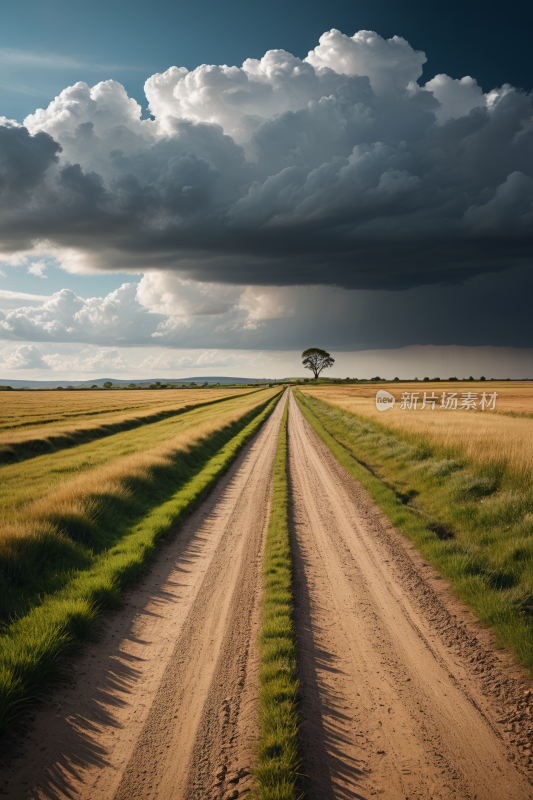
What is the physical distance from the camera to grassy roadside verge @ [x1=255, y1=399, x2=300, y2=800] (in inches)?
147

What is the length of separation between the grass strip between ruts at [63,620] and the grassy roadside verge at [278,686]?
2.78 m

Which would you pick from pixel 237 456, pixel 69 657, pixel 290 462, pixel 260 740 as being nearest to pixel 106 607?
pixel 69 657

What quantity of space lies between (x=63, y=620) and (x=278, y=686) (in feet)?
11.4

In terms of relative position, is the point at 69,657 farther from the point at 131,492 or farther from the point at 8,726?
the point at 131,492

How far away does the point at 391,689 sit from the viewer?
16.5 feet

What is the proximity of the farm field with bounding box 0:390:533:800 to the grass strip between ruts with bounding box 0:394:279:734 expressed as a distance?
0.83 ft

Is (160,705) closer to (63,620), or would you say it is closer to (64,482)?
(63,620)

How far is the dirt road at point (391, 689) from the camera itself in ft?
12.7

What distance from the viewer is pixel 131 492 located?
1255 cm

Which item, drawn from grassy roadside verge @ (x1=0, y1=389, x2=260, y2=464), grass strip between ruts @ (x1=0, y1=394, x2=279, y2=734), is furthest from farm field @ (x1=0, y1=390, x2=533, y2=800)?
grassy roadside verge @ (x1=0, y1=389, x2=260, y2=464)

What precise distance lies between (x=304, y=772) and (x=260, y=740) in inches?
21.7
